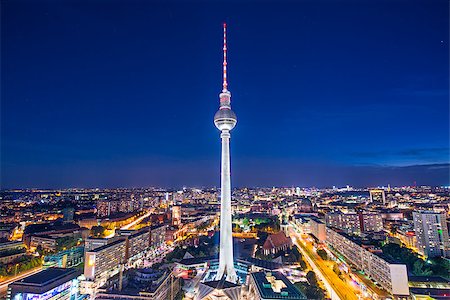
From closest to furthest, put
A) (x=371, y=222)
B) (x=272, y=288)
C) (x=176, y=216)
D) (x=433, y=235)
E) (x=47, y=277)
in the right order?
(x=272, y=288) → (x=47, y=277) → (x=433, y=235) → (x=371, y=222) → (x=176, y=216)

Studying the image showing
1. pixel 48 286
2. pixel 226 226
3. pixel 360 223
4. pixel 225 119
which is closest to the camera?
pixel 48 286

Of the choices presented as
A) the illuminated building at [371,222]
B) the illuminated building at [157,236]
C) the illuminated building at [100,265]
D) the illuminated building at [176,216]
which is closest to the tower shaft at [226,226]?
the illuminated building at [100,265]

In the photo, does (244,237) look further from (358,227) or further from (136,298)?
(136,298)

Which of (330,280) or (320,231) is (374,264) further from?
(320,231)

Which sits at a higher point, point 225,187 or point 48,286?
point 225,187

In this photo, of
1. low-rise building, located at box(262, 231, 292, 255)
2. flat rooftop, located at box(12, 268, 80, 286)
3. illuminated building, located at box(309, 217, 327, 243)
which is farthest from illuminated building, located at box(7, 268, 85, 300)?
illuminated building, located at box(309, 217, 327, 243)

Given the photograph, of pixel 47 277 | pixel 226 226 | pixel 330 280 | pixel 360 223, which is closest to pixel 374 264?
pixel 330 280

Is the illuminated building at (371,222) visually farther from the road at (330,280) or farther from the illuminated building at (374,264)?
the road at (330,280)
